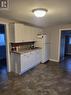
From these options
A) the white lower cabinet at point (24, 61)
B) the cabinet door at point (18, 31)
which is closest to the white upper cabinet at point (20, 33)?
the cabinet door at point (18, 31)

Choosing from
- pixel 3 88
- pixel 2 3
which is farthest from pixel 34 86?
pixel 2 3

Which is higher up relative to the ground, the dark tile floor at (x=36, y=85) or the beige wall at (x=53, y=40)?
the beige wall at (x=53, y=40)

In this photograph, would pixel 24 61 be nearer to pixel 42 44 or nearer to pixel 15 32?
pixel 15 32

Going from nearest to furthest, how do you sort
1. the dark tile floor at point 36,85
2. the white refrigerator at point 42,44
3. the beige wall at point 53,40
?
the dark tile floor at point 36,85 < the white refrigerator at point 42,44 < the beige wall at point 53,40

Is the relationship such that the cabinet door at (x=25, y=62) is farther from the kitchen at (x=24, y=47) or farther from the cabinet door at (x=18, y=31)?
the cabinet door at (x=18, y=31)

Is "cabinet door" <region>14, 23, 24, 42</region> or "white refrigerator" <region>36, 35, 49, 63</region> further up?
"cabinet door" <region>14, 23, 24, 42</region>

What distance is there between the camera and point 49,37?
6.39 meters

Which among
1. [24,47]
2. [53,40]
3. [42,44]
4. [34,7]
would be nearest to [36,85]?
[24,47]

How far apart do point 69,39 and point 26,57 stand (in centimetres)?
558

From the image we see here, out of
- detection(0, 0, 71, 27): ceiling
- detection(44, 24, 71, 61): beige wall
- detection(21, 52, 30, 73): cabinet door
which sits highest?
detection(0, 0, 71, 27): ceiling

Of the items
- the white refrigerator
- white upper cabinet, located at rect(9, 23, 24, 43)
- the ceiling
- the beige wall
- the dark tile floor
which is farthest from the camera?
the beige wall

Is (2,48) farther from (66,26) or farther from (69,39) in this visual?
(69,39)

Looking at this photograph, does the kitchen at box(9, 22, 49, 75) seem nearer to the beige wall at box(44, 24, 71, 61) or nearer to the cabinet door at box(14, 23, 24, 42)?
the cabinet door at box(14, 23, 24, 42)

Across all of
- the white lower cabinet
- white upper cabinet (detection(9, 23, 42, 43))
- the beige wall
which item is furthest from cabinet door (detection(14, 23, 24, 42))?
the beige wall
